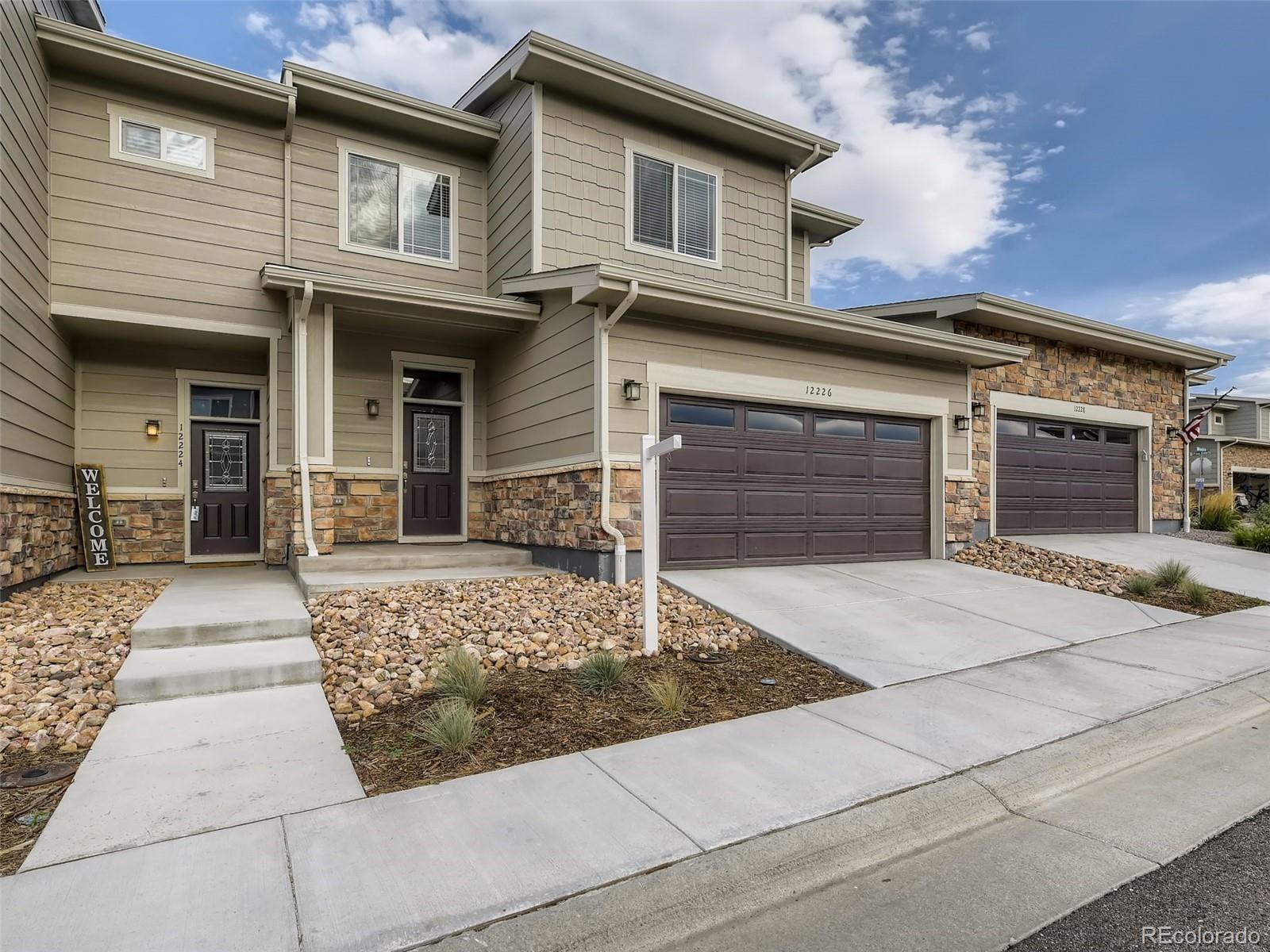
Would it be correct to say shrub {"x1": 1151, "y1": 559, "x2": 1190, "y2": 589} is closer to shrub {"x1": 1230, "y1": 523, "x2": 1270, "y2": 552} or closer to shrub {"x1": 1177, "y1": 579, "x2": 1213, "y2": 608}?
shrub {"x1": 1177, "y1": 579, "x2": 1213, "y2": 608}

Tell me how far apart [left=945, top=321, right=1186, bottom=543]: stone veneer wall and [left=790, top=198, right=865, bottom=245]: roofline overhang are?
2470 mm

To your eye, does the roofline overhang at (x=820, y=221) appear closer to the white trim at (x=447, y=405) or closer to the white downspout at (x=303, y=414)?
the white trim at (x=447, y=405)

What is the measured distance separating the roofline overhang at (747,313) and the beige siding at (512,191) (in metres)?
0.50

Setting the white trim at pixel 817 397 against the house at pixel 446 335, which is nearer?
the house at pixel 446 335

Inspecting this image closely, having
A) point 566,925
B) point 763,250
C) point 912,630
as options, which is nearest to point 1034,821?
point 566,925

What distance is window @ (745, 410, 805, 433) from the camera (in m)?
8.10

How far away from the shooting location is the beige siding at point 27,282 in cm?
599

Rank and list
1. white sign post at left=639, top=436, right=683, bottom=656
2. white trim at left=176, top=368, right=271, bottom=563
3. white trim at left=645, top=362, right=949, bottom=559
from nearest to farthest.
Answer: white sign post at left=639, top=436, right=683, bottom=656
white trim at left=645, top=362, right=949, bottom=559
white trim at left=176, top=368, right=271, bottom=563

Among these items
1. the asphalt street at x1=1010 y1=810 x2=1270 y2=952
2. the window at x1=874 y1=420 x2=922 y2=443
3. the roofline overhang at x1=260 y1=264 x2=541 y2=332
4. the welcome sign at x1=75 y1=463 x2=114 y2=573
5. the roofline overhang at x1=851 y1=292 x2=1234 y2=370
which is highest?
the roofline overhang at x1=851 y1=292 x2=1234 y2=370

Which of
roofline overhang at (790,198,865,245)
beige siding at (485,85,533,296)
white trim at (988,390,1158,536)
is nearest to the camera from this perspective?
beige siding at (485,85,533,296)

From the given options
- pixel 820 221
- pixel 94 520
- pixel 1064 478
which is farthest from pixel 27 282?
pixel 1064 478

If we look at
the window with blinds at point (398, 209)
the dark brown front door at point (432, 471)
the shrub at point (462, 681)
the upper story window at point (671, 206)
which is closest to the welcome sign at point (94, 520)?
the dark brown front door at point (432, 471)

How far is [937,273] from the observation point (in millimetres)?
24688

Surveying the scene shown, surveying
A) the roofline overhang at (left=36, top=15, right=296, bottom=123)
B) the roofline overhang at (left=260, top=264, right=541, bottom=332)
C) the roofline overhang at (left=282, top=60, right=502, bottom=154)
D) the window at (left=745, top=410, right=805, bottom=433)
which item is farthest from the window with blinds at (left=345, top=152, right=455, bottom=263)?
the window at (left=745, top=410, right=805, bottom=433)
